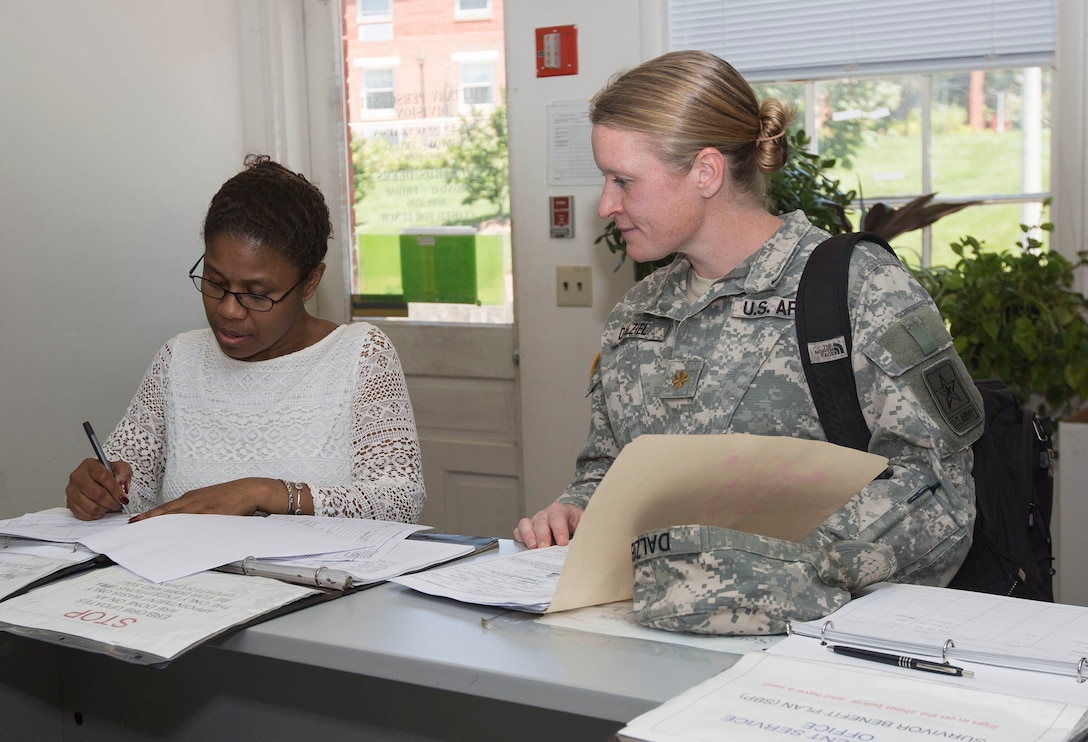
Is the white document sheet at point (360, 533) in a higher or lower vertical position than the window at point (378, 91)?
lower

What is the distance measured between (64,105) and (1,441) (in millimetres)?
896

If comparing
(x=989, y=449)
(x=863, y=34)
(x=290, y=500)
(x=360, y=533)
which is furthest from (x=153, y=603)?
(x=863, y=34)

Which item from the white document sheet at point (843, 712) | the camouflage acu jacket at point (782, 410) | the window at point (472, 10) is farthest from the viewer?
the window at point (472, 10)

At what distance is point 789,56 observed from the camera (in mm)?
3117

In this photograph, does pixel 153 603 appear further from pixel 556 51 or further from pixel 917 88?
pixel 917 88

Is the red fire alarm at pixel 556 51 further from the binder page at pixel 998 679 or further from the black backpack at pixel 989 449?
the binder page at pixel 998 679

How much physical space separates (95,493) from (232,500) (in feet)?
0.70

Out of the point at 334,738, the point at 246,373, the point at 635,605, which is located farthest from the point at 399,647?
the point at 246,373

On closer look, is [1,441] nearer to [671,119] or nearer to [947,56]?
[671,119]

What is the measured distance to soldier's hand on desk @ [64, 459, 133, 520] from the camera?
5.28 ft

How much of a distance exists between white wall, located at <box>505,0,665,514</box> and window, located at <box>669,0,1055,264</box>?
0.22 meters

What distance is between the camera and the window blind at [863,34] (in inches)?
113

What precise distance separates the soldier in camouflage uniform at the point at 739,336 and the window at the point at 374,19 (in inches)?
87.2

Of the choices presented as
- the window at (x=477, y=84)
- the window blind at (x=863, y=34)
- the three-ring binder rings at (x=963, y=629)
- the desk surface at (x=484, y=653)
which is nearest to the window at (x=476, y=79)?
the window at (x=477, y=84)
